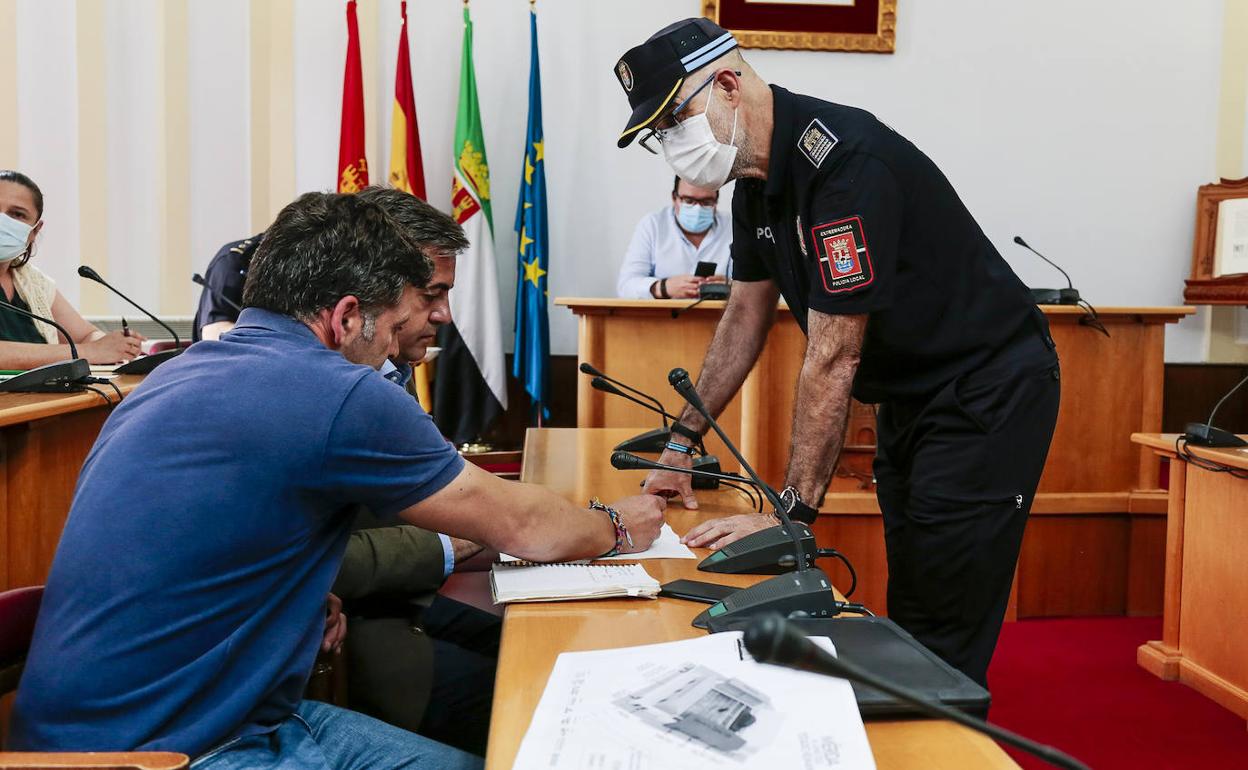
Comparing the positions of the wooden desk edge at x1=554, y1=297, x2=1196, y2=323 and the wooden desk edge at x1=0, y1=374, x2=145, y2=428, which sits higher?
the wooden desk edge at x1=554, y1=297, x2=1196, y2=323

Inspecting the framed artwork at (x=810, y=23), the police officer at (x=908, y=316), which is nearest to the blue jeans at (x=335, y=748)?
the police officer at (x=908, y=316)

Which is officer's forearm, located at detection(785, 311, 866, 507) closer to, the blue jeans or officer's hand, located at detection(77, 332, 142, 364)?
the blue jeans

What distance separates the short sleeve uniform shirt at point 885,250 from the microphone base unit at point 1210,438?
4.22ft

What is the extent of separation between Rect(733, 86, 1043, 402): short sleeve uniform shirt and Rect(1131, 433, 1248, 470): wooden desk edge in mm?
1147

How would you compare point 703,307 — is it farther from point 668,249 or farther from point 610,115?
point 610,115

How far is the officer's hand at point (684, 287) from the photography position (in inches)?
139

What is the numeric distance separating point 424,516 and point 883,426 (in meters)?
0.94

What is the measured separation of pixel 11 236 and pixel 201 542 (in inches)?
102

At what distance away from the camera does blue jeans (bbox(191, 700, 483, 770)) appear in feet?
3.49

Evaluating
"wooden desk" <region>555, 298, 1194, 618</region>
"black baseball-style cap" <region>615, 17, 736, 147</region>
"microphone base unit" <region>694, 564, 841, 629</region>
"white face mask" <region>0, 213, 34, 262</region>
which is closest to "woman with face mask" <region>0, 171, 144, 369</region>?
"white face mask" <region>0, 213, 34, 262</region>

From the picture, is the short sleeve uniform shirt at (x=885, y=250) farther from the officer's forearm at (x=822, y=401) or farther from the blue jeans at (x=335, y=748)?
the blue jeans at (x=335, y=748)

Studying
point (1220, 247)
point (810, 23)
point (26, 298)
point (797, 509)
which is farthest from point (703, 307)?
point (1220, 247)

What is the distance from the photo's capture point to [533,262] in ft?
14.7

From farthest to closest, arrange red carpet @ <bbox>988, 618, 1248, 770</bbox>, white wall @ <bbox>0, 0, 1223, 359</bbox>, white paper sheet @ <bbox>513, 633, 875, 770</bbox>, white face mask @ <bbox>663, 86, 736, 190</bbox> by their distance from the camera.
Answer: white wall @ <bbox>0, 0, 1223, 359</bbox> < red carpet @ <bbox>988, 618, 1248, 770</bbox> < white face mask @ <bbox>663, 86, 736, 190</bbox> < white paper sheet @ <bbox>513, 633, 875, 770</bbox>
